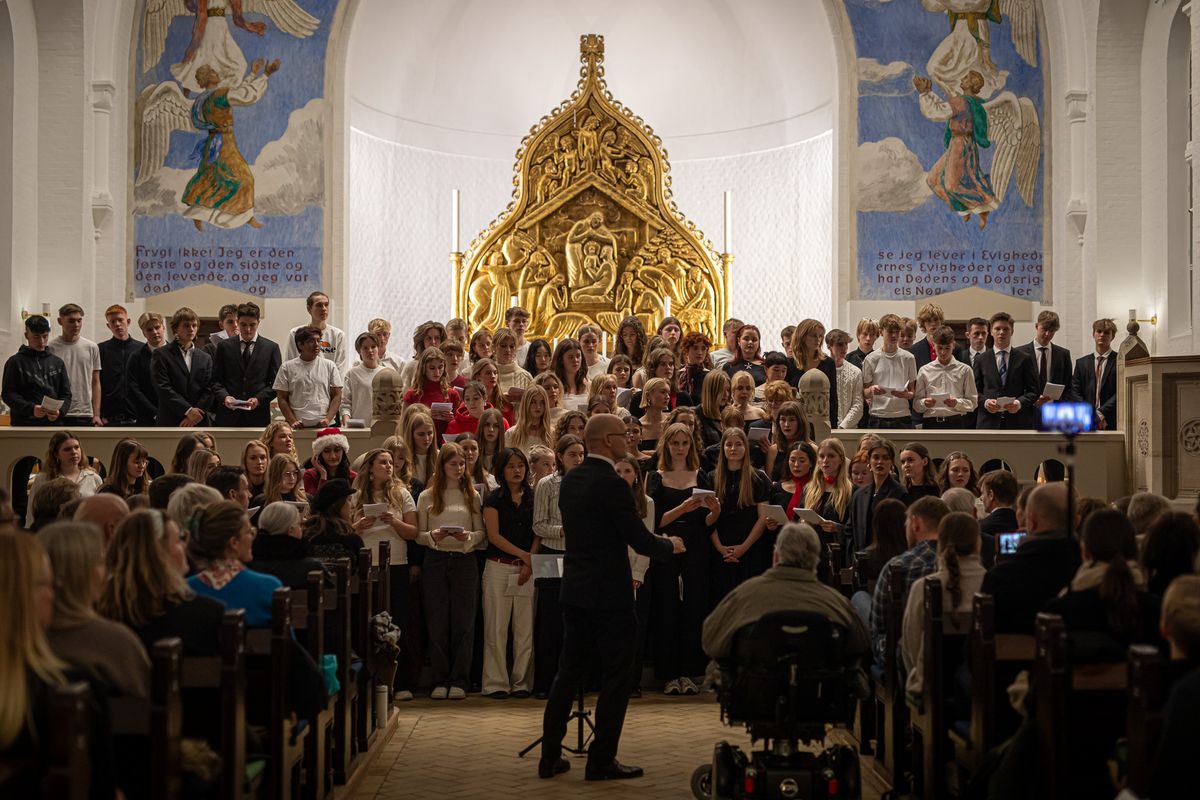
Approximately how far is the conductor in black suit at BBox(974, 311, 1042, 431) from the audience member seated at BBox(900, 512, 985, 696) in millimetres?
7624

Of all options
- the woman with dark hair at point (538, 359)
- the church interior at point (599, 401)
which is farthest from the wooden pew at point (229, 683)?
the woman with dark hair at point (538, 359)

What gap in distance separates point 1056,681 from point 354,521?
18.5 ft

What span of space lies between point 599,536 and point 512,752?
156cm

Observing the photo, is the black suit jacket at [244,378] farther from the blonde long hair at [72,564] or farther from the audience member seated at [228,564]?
the blonde long hair at [72,564]

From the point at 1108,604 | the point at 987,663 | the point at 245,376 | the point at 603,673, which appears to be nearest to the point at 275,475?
the point at 603,673

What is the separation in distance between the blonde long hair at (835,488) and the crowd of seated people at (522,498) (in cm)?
3

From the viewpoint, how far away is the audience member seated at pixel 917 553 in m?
7.07

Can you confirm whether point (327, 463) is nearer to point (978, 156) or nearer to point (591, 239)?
point (591, 239)

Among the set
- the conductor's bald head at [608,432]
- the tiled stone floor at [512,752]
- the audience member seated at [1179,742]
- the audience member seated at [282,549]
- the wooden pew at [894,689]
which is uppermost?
the conductor's bald head at [608,432]

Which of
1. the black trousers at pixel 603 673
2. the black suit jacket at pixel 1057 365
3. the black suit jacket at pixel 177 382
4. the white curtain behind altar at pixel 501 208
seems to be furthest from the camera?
the white curtain behind altar at pixel 501 208

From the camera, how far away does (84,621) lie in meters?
4.46

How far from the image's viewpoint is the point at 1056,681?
4.92 m

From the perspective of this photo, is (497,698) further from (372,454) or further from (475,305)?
(475,305)

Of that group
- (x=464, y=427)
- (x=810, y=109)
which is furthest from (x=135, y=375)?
(x=810, y=109)
